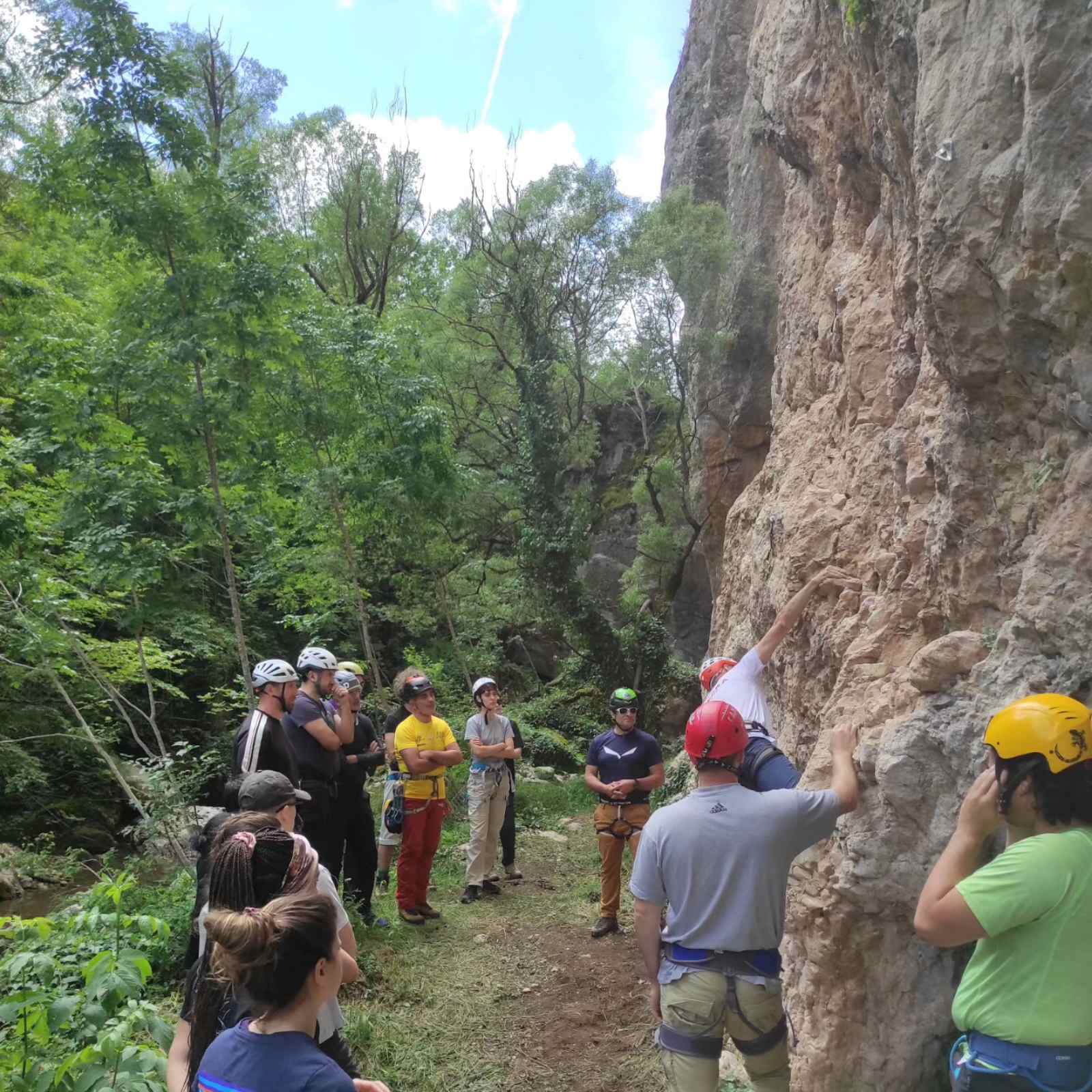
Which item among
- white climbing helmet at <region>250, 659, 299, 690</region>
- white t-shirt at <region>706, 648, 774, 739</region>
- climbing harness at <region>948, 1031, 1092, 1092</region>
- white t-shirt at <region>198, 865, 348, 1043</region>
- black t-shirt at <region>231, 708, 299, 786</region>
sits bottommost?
white t-shirt at <region>198, 865, 348, 1043</region>

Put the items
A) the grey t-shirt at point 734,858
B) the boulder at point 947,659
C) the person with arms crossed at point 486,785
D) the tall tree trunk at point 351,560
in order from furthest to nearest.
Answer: the tall tree trunk at point 351,560, the person with arms crossed at point 486,785, the boulder at point 947,659, the grey t-shirt at point 734,858

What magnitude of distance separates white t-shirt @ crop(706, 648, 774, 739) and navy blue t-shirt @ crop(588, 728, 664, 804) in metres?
2.32

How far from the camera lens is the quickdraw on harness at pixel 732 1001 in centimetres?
291

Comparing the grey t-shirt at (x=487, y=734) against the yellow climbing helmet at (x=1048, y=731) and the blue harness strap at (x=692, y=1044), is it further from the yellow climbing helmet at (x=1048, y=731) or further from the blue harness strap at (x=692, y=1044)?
the yellow climbing helmet at (x=1048, y=731)

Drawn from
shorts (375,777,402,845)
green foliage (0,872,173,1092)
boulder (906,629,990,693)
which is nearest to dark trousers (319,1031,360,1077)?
green foliage (0,872,173,1092)

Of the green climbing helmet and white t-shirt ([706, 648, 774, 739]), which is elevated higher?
white t-shirt ([706, 648, 774, 739])

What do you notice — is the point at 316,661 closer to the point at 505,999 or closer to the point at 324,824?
the point at 324,824

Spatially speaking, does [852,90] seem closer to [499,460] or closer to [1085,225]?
[1085,225]

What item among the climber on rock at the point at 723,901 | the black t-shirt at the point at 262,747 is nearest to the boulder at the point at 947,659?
the climber on rock at the point at 723,901

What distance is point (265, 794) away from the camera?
2988 mm

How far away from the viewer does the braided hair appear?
2258 mm

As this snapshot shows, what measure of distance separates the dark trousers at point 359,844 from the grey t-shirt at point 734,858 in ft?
12.2

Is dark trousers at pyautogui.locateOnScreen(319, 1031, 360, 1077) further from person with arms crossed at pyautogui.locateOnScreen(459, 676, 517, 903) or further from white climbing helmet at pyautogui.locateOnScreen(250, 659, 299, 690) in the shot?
person with arms crossed at pyautogui.locateOnScreen(459, 676, 517, 903)

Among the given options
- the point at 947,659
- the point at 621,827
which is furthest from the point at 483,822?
the point at 947,659
